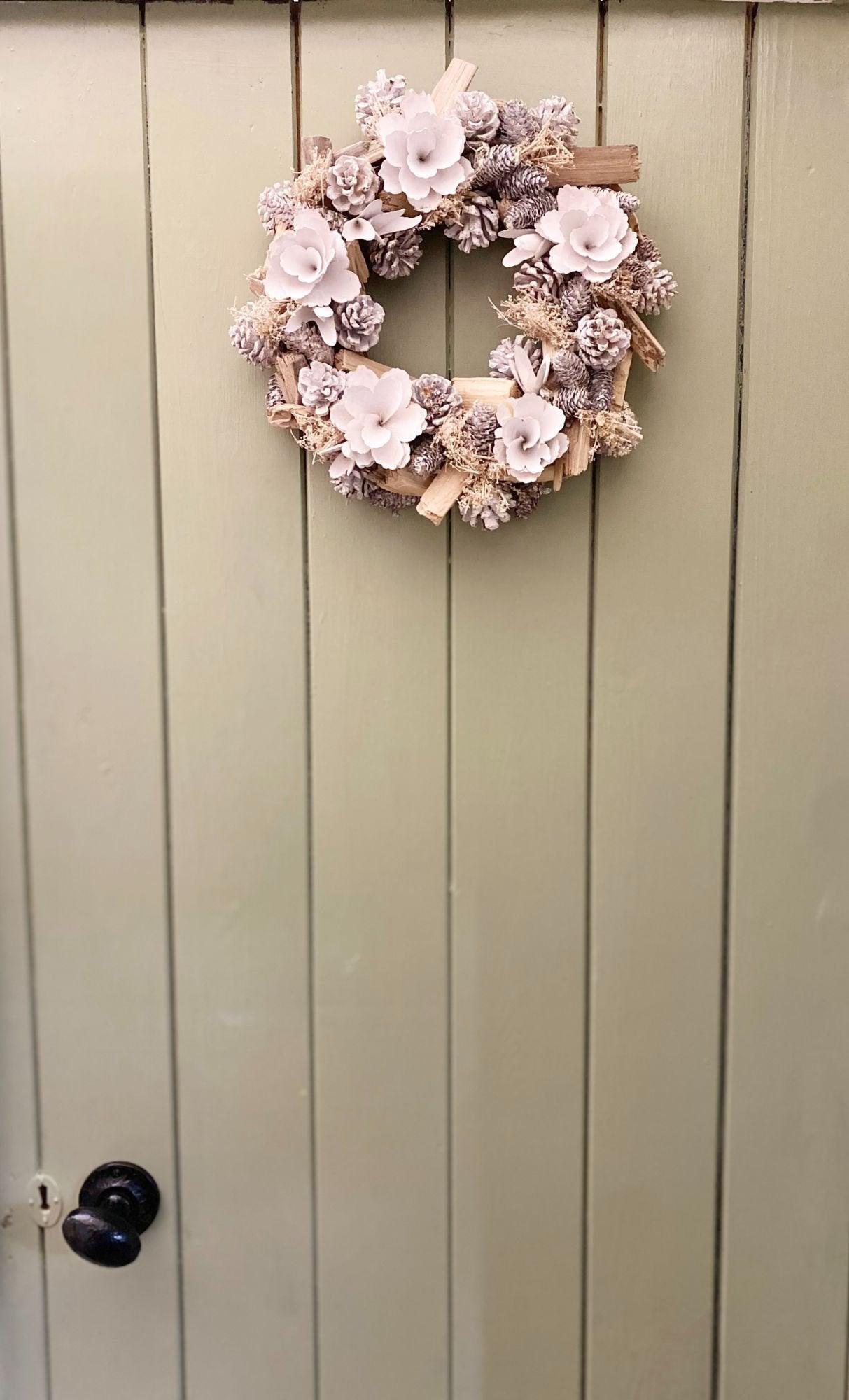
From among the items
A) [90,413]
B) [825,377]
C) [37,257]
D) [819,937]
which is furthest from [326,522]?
[819,937]

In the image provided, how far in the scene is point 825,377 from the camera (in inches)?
33.0

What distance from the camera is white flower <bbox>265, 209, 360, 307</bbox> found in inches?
30.1

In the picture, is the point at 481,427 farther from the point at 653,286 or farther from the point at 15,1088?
the point at 15,1088

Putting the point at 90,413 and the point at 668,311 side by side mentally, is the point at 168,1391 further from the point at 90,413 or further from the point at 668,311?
the point at 668,311

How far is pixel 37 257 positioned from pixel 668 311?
556mm

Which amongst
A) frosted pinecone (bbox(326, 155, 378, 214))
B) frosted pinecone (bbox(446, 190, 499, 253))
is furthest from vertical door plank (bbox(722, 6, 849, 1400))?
frosted pinecone (bbox(326, 155, 378, 214))

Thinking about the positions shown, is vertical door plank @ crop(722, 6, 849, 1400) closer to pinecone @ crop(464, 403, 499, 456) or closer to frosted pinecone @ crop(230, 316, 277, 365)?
pinecone @ crop(464, 403, 499, 456)

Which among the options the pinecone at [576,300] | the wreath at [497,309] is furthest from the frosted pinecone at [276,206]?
the pinecone at [576,300]

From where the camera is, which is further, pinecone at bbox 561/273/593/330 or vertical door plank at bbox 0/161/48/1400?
vertical door plank at bbox 0/161/48/1400

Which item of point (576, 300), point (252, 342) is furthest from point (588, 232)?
point (252, 342)

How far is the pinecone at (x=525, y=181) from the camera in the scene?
0.77 m

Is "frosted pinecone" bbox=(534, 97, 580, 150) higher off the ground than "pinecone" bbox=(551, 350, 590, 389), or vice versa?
"frosted pinecone" bbox=(534, 97, 580, 150)

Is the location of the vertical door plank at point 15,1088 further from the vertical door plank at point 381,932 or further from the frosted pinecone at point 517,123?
the frosted pinecone at point 517,123

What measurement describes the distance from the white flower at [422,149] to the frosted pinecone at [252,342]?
16 centimetres
